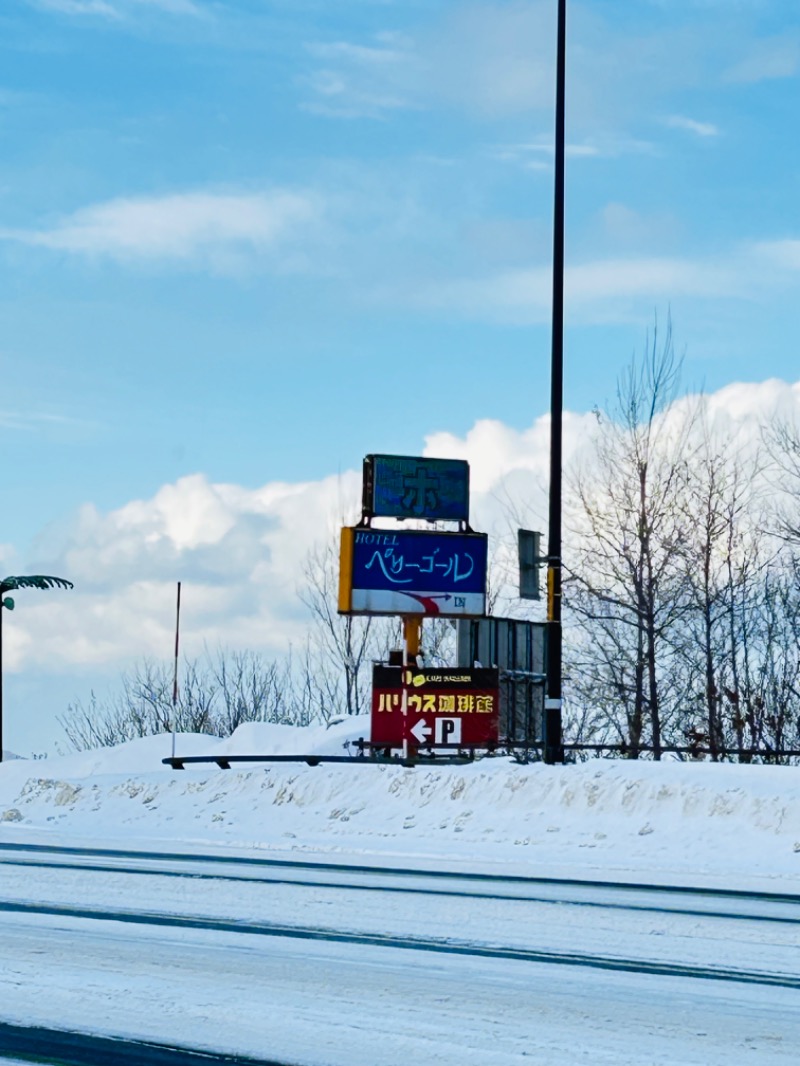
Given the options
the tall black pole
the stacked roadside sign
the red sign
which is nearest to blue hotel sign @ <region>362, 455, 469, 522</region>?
the stacked roadside sign

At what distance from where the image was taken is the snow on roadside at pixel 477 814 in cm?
1619

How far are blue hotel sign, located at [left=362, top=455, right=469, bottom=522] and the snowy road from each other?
1348 cm

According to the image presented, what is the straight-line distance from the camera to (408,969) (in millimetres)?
8719

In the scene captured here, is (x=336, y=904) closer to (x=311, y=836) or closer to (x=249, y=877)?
(x=249, y=877)

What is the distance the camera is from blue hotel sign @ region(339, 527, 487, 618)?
25.6 meters

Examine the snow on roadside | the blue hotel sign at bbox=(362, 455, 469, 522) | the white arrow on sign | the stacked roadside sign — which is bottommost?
the snow on roadside

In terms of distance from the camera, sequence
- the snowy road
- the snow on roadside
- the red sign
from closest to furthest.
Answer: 1. the snowy road
2. the snow on roadside
3. the red sign

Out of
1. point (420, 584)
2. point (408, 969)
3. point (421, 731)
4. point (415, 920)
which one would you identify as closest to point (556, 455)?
point (420, 584)

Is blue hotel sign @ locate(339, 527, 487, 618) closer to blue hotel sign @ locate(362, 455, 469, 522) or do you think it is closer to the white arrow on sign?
blue hotel sign @ locate(362, 455, 469, 522)

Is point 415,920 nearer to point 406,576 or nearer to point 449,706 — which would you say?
point 449,706

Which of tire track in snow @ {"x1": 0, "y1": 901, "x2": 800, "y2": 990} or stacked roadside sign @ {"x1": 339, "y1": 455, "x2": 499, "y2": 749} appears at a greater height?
stacked roadside sign @ {"x1": 339, "y1": 455, "x2": 499, "y2": 749}

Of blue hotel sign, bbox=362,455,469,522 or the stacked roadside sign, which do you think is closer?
the stacked roadside sign

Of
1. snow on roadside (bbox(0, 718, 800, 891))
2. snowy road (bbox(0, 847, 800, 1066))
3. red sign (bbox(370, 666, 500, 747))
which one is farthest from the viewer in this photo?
red sign (bbox(370, 666, 500, 747))

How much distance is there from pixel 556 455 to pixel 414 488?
17.0 feet
